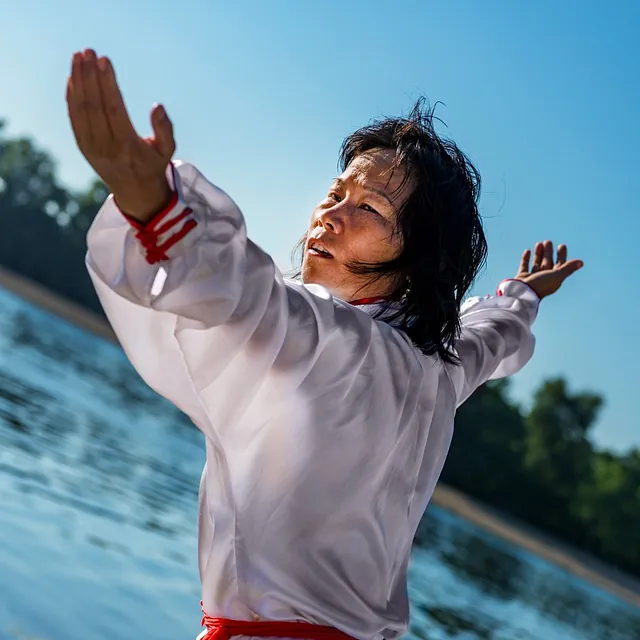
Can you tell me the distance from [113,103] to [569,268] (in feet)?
5.99

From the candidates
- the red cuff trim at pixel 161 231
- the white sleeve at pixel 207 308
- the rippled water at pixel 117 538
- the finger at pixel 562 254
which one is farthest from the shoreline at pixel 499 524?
the red cuff trim at pixel 161 231

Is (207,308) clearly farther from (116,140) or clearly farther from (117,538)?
(117,538)

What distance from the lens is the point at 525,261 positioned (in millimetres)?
2639

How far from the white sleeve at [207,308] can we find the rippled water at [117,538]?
3933 millimetres

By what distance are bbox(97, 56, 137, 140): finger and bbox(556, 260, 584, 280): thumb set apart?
5.75ft

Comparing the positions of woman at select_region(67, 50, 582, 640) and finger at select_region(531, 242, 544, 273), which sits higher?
finger at select_region(531, 242, 544, 273)

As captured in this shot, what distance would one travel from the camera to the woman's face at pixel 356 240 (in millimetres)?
1541

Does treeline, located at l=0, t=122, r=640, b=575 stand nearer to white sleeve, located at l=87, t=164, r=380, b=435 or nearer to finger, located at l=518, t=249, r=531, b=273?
finger, located at l=518, t=249, r=531, b=273

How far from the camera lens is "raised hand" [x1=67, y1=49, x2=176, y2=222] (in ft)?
3.24

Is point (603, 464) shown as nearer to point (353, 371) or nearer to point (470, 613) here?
point (470, 613)

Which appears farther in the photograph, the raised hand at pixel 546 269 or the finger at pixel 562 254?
the finger at pixel 562 254

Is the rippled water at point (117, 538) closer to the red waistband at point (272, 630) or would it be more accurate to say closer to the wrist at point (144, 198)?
the red waistband at point (272, 630)

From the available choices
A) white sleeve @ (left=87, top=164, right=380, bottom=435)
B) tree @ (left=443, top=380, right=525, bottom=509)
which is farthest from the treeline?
white sleeve @ (left=87, top=164, right=380, bottom=435)

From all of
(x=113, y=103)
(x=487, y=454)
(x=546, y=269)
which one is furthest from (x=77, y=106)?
(x=487, y=454)
